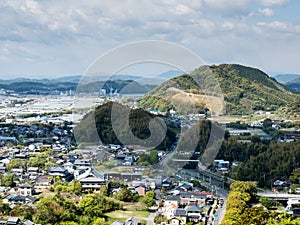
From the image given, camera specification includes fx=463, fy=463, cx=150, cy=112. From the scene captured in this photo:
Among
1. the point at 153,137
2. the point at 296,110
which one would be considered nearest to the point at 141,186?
the point at 153,137

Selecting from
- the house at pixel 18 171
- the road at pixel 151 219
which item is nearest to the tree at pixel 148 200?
the road at pixel 151 219

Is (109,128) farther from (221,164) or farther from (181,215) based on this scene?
(181,215)

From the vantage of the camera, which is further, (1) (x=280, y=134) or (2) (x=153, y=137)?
(1) (x=280, y=134)

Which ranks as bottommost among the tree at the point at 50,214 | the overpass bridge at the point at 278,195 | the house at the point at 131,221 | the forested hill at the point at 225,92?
the overpass bridge at the point at 278,195

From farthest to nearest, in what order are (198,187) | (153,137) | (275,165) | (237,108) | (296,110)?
1. (237,108)
2. (296,110)
3. (153,137)
4. (275,165)
5. (198,187)

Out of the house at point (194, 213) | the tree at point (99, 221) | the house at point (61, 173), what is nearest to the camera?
the tree at point (99, 221)

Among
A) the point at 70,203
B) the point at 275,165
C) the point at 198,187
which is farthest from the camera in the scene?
the point at 275,165

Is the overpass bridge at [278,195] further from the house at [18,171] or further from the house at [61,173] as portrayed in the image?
the house at [18,171]

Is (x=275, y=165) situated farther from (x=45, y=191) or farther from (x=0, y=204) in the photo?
(x=0, y=204)
